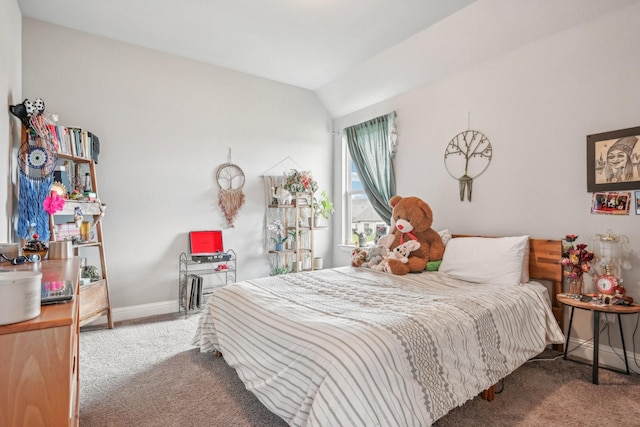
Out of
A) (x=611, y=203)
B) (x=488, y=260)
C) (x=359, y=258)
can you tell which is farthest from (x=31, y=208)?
(x=611, y=203)

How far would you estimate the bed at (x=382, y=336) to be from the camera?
1311 mm

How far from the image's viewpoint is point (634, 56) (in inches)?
88.1

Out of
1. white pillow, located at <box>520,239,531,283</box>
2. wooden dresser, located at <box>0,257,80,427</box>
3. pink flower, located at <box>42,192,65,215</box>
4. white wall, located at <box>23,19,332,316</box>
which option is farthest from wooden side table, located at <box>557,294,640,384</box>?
pink flower, located at <box>42,192,65,215</box>

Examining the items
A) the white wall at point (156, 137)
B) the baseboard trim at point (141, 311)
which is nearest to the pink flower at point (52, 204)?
the white wall at point (156, 137)

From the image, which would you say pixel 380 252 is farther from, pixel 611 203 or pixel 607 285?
pixel 611 203

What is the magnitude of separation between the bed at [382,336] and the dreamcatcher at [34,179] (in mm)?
1422

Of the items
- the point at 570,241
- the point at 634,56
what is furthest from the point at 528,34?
the point at 570,241

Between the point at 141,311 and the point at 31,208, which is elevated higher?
the point at 31,208

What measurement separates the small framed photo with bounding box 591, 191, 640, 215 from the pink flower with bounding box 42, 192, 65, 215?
3.90 m

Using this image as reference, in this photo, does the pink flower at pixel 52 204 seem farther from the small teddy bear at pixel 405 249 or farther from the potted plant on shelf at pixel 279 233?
the small teddy bear at pixel 405 249

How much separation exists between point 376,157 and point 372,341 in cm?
301

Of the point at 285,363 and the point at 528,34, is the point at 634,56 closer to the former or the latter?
the point at 528,34

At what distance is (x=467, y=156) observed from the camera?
3.19m

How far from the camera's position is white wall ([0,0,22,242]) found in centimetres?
209
